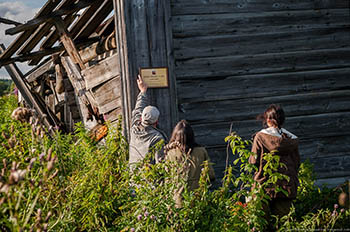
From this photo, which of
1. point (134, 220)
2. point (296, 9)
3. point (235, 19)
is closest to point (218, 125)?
point (235, 19)

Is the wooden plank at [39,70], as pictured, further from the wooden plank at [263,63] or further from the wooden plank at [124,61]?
the wooden plank at [263,63]

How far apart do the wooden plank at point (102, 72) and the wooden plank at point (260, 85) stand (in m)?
1.30

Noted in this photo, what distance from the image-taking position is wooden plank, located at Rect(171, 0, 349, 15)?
564 centimetres

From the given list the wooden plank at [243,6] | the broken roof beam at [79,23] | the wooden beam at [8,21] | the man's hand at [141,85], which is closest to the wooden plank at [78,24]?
the broken roof beam at [79,23]

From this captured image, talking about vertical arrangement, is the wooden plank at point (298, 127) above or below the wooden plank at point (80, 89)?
below

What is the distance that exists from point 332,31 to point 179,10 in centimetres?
209

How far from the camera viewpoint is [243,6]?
5789mm

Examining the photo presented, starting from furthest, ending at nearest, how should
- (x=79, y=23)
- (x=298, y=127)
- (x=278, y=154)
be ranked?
(x=79, y=23)
(x=298, y=127)
(x=278, y=154)

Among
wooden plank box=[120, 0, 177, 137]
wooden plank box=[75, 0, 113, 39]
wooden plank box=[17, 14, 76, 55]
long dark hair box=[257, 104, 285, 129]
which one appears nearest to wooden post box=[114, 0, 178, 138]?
wooden plank box=[120, 0, 177, 137]

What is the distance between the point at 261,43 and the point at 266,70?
35cm

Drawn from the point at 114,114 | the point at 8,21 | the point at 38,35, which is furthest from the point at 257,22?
the point at 8,21

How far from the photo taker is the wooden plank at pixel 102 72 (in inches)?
257

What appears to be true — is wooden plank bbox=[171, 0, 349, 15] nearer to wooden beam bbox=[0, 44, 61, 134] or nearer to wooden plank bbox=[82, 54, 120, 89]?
wooden plank bbox=[82, 54, 120, 89]

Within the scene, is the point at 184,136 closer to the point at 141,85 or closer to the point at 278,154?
the point at 278,154
